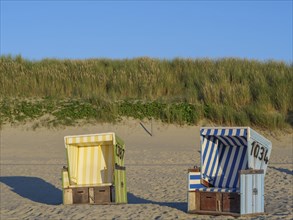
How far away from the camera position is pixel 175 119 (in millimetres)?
24047

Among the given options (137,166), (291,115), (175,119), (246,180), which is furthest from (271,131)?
(246,180)

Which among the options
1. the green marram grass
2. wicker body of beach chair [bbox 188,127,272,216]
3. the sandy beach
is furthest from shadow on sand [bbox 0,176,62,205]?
the green marram grass

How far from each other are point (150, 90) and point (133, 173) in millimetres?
7926

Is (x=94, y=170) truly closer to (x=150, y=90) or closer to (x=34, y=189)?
(x=34, y=189)

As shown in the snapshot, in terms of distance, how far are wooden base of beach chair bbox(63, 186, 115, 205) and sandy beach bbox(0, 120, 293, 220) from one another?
0.36 m

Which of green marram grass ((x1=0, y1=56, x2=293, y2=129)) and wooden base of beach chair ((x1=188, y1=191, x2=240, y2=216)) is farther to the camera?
green marram grass ((x1=0, y1=56, x2=293, y2=129))

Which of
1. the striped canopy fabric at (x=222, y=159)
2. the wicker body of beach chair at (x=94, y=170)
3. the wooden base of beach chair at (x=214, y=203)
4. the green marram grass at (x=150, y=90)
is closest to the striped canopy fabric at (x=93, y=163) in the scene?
the wicker body of beach chair at (x=94, y=170)

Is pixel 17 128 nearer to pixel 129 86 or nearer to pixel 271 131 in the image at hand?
pixel 129 86

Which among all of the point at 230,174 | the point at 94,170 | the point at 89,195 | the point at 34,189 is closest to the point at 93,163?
the point at 94,170

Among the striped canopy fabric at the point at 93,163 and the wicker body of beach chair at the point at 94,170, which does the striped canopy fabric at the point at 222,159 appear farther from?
the striped canopy fabric at the point at 93,163

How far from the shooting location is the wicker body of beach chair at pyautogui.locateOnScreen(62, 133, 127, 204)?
14062 millimetres

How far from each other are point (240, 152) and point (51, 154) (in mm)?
10601

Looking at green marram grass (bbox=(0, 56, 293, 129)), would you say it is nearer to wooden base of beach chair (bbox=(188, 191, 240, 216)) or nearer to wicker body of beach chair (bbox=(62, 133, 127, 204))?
wicker body of beach chair (bbox=(62, 133, 127, 204))

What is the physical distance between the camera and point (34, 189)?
17406mm
